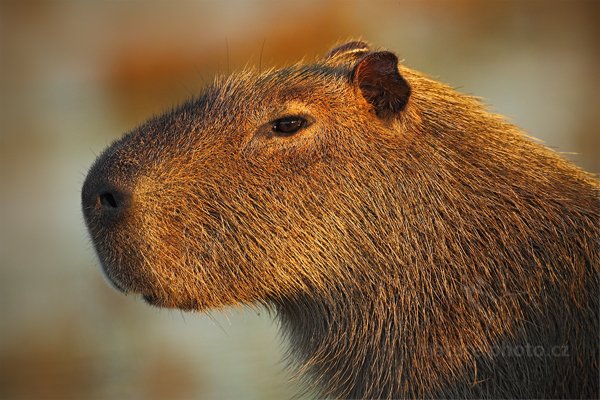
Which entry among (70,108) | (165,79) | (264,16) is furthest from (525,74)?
(70,108)

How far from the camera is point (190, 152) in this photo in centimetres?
374

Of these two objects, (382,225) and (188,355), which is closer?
(382,225)

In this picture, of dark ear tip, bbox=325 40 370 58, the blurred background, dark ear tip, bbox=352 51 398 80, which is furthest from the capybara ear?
the blurred background

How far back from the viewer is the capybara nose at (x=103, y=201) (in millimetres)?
3592

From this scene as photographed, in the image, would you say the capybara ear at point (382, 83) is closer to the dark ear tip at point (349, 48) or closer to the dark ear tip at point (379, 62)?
the dark ear tip at point (379, 62)

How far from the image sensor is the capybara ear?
375cm

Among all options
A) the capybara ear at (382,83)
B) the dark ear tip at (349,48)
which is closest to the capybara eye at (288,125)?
the capybara ear at (382,83)

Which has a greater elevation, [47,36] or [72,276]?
[47,36]

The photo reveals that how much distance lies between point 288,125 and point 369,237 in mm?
564

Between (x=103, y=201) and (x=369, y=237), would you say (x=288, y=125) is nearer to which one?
(x=369, y=237)

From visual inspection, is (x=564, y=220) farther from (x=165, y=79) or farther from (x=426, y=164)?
(x=165, y=79)

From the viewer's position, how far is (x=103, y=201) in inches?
143

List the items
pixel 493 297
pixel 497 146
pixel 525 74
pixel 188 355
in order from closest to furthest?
1. pixel 493 297
2. pixel 497 146
3. pixel 188 355
4. pixel 525 74

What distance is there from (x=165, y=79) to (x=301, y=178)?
29.7 ft
